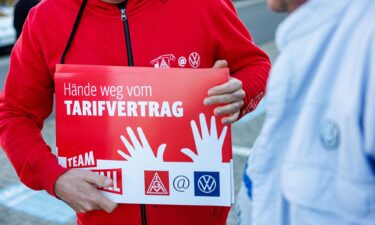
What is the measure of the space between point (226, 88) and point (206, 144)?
19 centimetres

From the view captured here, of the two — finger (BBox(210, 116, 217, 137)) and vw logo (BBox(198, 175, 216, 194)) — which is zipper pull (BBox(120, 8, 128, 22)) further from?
vw logo (BBox(198, 175, 216, 194))

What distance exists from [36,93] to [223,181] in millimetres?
702

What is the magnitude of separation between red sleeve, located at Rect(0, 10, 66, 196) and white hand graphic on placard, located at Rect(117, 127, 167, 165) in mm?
229

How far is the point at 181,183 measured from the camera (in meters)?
1.84

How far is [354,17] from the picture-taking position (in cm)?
103

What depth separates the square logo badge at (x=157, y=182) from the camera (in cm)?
184

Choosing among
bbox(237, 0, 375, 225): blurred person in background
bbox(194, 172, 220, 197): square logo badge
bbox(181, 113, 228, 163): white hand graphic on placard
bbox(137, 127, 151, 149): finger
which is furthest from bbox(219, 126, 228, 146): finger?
bbox(237, 0, 375, 225): blurred person in background

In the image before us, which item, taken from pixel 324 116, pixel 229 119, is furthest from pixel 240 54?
pixel 324 116

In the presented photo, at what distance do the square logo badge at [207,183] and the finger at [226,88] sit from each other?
0.86 feet

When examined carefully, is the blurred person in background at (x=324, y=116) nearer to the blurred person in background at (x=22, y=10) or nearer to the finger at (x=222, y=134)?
the finger at (x=222, y=134)

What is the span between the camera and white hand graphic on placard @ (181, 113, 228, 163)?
1.80m

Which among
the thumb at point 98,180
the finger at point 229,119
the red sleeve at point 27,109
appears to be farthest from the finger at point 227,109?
the red sleeve at point 27,109

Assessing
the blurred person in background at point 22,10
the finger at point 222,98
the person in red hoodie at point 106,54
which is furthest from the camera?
the blurred person in background at point 22,10

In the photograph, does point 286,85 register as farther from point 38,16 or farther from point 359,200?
point 38,16
